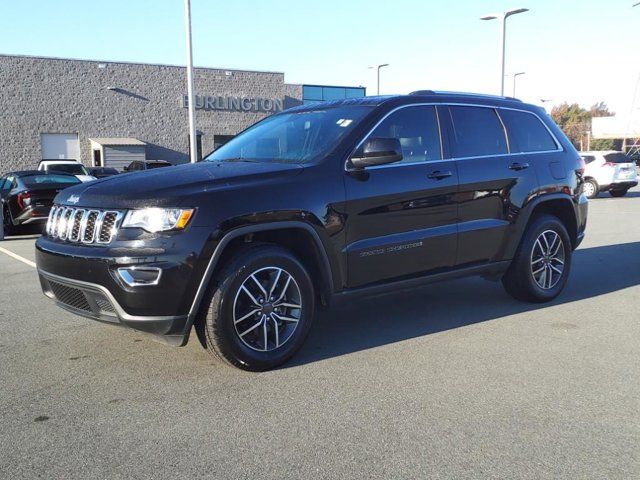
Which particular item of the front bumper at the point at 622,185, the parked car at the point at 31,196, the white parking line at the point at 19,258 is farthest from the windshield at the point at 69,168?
the front bumper at the point at 622,185

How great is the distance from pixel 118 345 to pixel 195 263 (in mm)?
1416

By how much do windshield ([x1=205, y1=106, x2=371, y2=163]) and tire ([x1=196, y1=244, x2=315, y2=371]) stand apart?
871mm

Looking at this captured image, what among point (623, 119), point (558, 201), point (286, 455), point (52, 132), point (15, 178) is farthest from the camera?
point (623, 119)

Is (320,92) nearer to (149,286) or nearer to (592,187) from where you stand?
(592,187)

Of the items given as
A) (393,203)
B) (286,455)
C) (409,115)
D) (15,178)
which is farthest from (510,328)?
(15,178)

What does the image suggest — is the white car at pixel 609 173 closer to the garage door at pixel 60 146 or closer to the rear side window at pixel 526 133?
the rear side window at pixel 526 133

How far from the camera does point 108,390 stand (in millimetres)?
3869

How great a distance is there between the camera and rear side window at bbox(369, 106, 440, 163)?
16.2ft

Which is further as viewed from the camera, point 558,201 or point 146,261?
point 558,201

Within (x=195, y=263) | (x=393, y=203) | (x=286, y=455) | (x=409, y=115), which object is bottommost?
(x=286, y=455)

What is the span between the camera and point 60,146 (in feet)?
118

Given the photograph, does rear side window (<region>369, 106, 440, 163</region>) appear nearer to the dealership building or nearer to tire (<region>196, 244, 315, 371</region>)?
tire (<region>196, 244, 315, 371</region>)

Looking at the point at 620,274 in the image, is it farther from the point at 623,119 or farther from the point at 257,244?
the point at 623,119

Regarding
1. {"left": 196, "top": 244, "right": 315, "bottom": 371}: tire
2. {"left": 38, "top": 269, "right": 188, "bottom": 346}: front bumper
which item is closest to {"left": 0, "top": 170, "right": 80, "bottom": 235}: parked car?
{"left": 38, "top": 269, "right": 188, "bottom": 346}: front bumper
